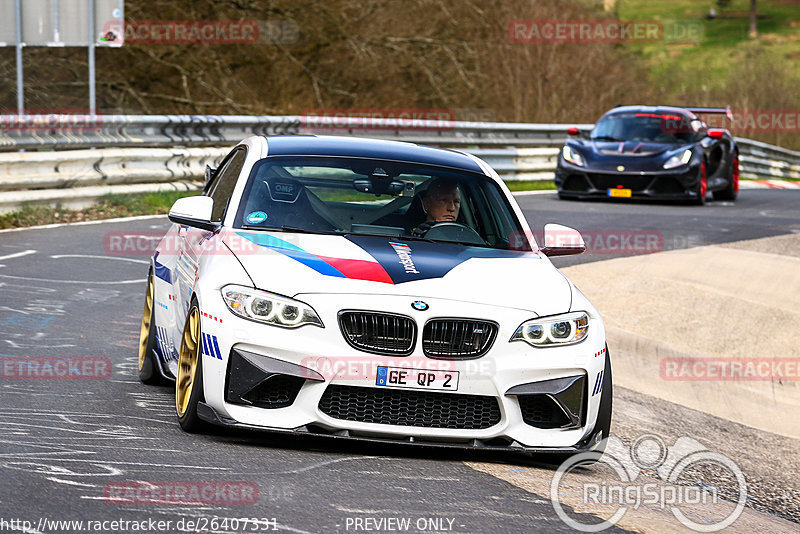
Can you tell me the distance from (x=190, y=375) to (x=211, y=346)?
333 millimetres

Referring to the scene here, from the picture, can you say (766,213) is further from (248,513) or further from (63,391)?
(248,513)

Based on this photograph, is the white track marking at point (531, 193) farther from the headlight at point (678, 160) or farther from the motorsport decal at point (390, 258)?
the motorsport decal at point (390, 258)

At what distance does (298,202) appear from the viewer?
6668mm

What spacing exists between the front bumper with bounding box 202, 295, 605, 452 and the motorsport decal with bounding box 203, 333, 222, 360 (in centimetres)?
1

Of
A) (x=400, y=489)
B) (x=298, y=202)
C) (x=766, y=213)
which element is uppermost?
(x=298, y=202)

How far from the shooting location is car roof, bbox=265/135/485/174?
276 inches

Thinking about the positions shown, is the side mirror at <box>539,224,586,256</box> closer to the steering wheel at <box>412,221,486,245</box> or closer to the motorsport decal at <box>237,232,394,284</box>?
the steering wheel at <box>412,221,486,245</box>

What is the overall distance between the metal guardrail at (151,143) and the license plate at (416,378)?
9.23m

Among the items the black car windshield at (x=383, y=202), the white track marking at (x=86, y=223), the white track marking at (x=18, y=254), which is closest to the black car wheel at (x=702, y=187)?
the white track marking at (x=86, y=223)

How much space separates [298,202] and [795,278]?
719cm

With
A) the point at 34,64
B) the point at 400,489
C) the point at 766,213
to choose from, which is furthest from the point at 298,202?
the point at 34,64

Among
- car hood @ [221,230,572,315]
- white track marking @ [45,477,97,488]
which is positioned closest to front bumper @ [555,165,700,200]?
car hood @ [221,230,572,315]

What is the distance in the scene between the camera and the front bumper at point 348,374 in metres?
5.41

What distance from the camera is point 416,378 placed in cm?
544
